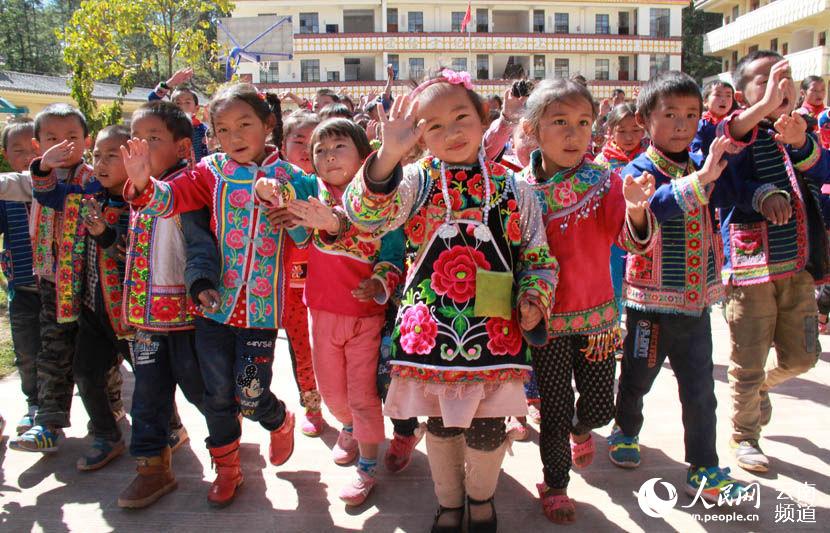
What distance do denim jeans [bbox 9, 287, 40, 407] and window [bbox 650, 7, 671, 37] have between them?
126 feet

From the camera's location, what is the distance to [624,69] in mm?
35875

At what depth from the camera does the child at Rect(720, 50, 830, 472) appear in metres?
2.99

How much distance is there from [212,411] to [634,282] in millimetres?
1942

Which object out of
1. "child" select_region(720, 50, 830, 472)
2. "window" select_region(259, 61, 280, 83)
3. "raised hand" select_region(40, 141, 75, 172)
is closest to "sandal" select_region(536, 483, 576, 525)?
"child" select_region(720, 50, 830, 472)

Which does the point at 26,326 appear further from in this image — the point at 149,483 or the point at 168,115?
the point at 168,115

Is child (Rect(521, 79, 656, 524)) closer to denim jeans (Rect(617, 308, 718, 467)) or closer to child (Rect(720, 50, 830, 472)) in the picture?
denim jeans (Rect(617, 308, 718, 467))

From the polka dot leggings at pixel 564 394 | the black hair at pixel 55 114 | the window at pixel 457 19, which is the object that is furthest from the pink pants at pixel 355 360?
the window at pixel 457 19

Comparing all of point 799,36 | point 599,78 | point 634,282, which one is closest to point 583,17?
point 599,78

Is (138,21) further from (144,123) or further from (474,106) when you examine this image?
(474,106)

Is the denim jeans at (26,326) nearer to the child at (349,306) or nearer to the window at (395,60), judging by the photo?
the child at (349,306)

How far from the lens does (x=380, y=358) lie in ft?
9.48

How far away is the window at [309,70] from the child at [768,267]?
33508mm

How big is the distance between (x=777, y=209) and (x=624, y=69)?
36.3 metres

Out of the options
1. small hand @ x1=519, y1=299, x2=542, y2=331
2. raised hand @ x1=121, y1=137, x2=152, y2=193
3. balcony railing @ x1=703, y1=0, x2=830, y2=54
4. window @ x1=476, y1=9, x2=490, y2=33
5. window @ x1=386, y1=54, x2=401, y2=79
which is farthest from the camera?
window @ x1=476, y1=9, x2=490, y2=33
